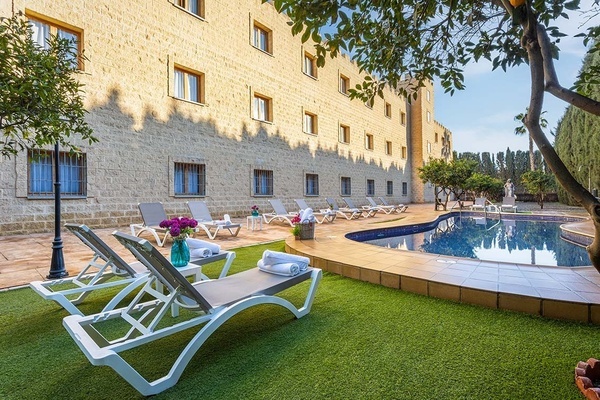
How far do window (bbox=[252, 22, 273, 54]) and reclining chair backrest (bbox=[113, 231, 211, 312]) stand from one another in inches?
471

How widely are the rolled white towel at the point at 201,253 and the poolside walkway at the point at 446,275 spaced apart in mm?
1530

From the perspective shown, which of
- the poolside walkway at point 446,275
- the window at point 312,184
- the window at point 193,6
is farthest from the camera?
the window at point 312,184

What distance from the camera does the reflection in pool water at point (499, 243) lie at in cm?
594

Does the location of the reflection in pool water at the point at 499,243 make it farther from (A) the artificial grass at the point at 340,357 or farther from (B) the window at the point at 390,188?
(B) the window at the point at 390,188

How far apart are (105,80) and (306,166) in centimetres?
835

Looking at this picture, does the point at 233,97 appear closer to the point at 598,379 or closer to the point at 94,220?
the point at 94,220

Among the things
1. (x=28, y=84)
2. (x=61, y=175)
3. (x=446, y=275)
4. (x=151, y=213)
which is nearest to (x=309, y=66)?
(x=151, y=213)

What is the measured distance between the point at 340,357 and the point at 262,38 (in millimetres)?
13263

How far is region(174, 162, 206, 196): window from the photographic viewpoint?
31.9 feet

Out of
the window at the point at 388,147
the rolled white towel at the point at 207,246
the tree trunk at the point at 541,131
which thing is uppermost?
the window at the point at 388,147

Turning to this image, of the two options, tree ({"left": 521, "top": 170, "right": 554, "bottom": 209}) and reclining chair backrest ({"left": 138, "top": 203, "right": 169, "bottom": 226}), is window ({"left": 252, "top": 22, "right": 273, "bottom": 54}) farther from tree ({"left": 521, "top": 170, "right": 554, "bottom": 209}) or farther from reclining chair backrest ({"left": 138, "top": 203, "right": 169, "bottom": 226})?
tree ({"left": 521, "top": 170, "right": 554, "bottom": 209})

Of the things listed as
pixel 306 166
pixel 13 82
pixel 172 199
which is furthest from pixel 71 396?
pixel 306 166

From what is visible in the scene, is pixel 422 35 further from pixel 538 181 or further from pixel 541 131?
pixel 538 181

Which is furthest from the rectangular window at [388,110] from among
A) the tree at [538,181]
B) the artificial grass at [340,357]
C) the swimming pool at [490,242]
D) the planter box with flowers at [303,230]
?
the artificial grass at [340,357]
